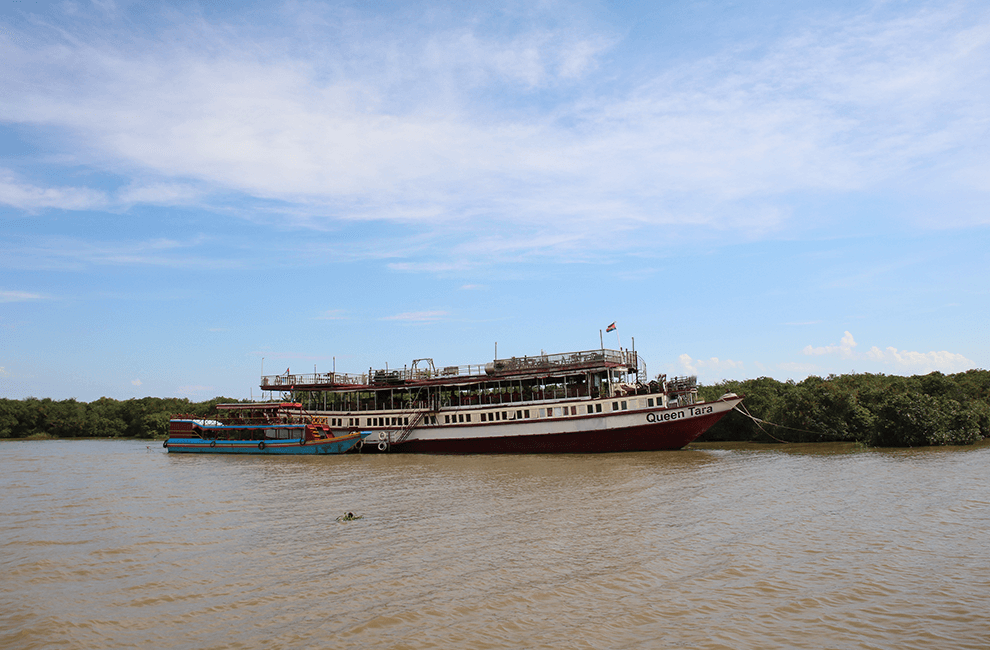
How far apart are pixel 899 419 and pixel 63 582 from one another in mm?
40167

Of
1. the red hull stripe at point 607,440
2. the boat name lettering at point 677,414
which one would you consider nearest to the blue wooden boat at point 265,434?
the red hull stripe at point 607,440

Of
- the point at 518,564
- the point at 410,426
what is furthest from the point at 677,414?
the point at 518,564

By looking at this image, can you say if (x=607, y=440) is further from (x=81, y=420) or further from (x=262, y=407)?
(x=81, y=420)

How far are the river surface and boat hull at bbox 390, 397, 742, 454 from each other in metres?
12.7

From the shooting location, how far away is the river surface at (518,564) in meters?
9.14

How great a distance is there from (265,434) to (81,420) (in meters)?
59.6

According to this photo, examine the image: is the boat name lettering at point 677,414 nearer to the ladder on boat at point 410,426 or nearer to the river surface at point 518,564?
the river surface at point 518,564

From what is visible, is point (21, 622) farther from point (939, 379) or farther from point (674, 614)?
point (939, 379)

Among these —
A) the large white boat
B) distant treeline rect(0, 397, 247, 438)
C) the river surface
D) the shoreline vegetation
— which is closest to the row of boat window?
the large white boat

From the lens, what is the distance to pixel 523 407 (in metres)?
42.0

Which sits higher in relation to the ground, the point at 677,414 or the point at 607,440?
the point at 677,414

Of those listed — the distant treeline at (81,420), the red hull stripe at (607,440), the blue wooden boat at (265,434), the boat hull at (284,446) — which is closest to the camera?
the red hull stripe at (607,440)

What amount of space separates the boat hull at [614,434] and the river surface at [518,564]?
41.5 feet

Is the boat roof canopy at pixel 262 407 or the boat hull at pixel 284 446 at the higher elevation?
the boat roof canopy at pixel 262 407
